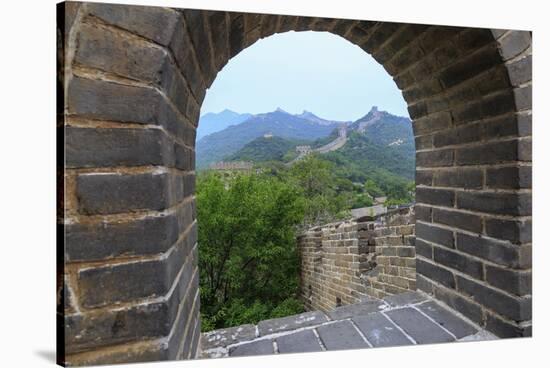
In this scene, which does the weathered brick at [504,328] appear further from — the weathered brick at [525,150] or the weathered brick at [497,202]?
the weathered brick at [525,150]

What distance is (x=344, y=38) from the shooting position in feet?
5.79

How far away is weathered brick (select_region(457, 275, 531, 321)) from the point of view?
1446mm

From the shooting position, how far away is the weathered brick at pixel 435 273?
1.72m

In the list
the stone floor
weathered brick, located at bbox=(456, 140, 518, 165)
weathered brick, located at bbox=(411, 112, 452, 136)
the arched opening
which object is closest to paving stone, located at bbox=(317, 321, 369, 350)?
the stone floor

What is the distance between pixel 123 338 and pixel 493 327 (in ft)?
4.89

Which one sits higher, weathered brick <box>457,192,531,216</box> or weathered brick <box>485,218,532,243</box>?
weathered brick <box>457,192,531,216</box>

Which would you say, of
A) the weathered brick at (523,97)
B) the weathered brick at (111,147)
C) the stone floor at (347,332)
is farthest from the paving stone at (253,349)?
the weathered brick at (523,97)

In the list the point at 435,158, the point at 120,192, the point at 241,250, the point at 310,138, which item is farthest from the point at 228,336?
the point at 310,138

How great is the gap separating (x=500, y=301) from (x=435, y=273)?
35 cm

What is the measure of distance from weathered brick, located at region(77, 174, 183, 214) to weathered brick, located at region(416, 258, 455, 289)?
1.45 m

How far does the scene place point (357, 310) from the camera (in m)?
1.73

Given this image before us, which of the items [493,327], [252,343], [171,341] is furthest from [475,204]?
[171,341]

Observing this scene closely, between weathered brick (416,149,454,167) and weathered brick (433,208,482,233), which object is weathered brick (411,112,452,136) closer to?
weathered brick (416,149,454,167)

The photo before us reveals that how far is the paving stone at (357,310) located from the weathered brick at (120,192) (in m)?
1.14
